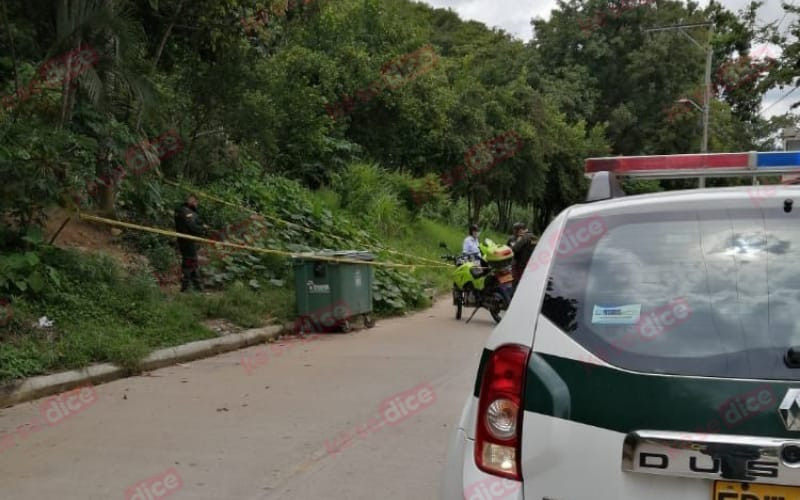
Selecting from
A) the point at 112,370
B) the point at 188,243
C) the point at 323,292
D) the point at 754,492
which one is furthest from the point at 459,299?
the point at 754,492

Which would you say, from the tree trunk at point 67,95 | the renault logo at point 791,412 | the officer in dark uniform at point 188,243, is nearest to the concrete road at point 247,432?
the officer in dark uniform at point 188,243

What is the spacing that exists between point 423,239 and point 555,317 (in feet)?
73.3

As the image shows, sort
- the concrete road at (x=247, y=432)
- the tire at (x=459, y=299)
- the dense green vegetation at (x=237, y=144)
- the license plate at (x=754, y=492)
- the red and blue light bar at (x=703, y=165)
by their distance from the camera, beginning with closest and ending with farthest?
the license plate at (x=754, y=492), the red and blue light bar at (x=703, y=165), the concrete road at (x=247, y=432), the dense green vegetation at (x=237, y=144), the tire at (x=459, y=299)

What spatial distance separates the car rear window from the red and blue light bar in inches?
33.9

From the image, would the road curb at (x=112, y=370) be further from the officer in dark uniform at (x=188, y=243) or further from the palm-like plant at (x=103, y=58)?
the palm-like plant at (x=103, y=58)

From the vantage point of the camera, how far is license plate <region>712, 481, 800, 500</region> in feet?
7.22

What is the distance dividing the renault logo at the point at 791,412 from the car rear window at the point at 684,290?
0.07 m

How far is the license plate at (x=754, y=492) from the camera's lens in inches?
86.6

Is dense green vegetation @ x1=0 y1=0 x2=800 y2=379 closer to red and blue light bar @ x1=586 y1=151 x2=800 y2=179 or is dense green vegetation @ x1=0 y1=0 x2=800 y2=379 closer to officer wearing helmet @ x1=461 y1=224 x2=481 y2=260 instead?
officer wearing helmet @ x1=461 y1=224 x2=481 y2=260

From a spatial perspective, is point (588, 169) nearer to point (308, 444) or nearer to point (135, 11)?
point (308, 444)

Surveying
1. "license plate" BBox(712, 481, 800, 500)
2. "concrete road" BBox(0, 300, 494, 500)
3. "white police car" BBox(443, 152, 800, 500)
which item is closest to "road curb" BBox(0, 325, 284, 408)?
"concrete road" BBox(0, 300, 494, 500)

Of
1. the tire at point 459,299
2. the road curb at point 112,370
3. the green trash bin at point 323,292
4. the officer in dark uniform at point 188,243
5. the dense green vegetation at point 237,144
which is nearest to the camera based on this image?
the road curb at point 112,370

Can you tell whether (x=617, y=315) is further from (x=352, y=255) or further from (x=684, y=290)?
(x=352, y=255)

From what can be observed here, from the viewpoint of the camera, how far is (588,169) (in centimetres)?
365
